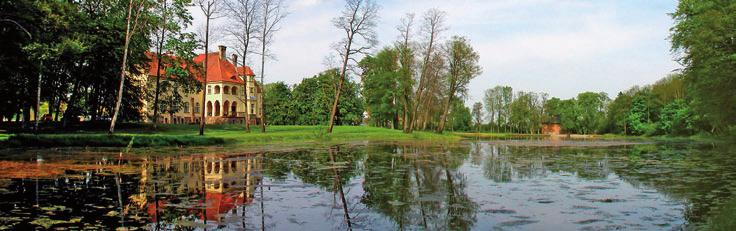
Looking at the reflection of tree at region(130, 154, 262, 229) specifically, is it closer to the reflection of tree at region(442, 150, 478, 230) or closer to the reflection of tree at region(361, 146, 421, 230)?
the reflection of tree at region(361, 146, 421, 230)

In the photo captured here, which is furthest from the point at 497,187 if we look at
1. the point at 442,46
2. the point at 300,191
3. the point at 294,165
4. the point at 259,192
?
the point at 442,46

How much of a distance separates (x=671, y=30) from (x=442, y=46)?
22.1 meters

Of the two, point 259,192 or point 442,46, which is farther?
point 442,46

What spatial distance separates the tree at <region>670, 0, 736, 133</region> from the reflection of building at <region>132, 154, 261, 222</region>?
28.5 meters

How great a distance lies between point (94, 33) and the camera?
34844mm

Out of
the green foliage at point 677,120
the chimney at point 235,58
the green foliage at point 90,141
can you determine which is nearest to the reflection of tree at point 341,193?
the green foliage at point 90,141

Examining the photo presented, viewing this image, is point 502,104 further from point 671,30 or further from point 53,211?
point 53,211

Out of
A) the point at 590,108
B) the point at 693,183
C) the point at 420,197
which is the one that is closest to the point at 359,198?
the point at 420,197

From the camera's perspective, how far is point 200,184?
11.4m

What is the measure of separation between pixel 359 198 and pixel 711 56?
1287 inches

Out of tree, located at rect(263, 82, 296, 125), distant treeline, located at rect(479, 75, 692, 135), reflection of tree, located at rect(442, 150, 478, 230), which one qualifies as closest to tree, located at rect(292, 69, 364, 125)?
tree, located at rect(263, 82, 296, 125)

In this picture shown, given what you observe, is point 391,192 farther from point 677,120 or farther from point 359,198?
point 677,120

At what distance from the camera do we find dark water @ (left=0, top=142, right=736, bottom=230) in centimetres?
712

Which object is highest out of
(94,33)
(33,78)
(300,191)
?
(94,33)
